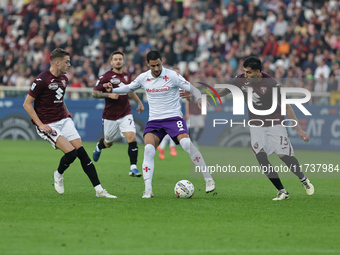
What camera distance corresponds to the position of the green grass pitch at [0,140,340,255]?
22.5 ft

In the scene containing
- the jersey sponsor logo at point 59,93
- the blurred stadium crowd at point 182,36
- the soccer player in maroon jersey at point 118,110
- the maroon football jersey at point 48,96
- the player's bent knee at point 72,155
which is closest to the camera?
the maroon football jersey at point 48,96

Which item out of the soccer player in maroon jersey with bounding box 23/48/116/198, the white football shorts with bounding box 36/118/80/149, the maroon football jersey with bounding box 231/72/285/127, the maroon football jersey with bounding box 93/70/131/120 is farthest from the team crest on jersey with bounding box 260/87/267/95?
the maroon football jersey with bounding box 93/70/131/120

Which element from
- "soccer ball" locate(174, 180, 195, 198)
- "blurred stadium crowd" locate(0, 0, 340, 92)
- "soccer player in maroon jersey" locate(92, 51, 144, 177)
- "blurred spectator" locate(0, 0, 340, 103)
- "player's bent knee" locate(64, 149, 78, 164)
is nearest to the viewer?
"player's bent knee" locate(64, 149, 78, 164)

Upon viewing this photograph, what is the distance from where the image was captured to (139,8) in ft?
94.2

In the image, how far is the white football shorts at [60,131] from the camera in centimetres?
1039

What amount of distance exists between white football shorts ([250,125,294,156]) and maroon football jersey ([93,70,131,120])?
4388mm

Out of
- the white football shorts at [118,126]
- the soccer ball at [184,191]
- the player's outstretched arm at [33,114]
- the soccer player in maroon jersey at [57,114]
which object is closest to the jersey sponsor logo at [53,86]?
the soccer player in maroon jersey at [57,114]

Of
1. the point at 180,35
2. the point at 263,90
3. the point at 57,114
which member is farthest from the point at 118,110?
the point at 180,35

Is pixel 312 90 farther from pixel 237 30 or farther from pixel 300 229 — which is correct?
pixel 300 229

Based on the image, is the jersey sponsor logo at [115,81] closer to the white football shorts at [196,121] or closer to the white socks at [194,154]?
the white socks at [194,154]

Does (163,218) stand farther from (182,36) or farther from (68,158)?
(182,36)

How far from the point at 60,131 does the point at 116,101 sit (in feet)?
13.0

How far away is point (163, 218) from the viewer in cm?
857

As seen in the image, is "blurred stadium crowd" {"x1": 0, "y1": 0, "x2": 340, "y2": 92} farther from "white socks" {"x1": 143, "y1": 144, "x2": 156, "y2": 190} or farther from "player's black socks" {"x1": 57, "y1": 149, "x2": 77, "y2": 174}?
"player's black socks" {"x1": 57, "y1": 149, "x2": 77, "y2": 174}
